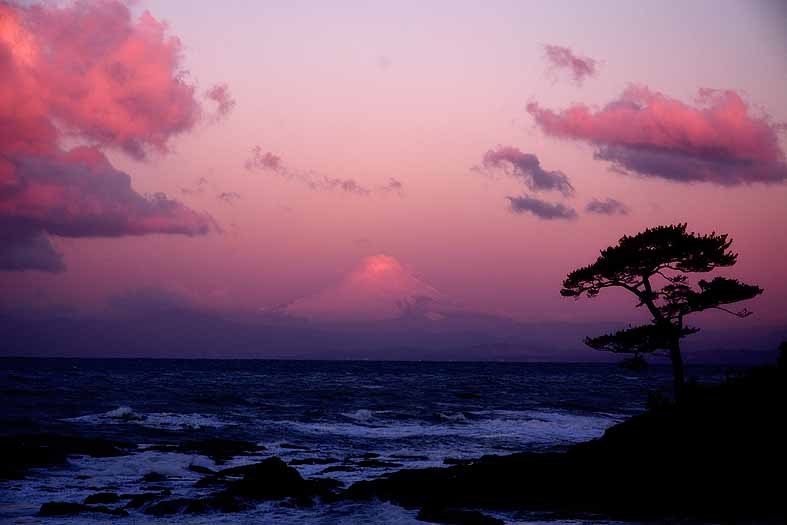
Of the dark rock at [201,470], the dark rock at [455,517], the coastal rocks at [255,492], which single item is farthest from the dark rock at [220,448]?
the dark rock at [455,517]

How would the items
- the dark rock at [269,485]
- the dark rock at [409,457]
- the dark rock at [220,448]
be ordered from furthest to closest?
the dark rock at [220,448] < the dark rock at [409,457] < the dark rock at [269,485]

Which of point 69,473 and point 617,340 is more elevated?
point 617,340

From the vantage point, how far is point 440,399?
68312 millimetres

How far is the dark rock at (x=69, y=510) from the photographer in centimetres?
1770

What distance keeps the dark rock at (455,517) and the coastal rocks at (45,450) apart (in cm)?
1416

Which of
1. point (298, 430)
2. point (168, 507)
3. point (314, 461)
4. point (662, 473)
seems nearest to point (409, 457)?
point (314, 461)

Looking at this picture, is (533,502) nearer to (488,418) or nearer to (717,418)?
(717,418)

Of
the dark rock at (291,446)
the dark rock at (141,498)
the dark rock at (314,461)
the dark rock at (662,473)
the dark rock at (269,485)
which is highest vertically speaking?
the dark rock at (662,473)

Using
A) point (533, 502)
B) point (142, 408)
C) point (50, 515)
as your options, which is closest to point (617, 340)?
point (533, 502)

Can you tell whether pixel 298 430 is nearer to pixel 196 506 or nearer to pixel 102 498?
pixel 102 498

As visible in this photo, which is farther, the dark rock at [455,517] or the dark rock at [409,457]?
the dark rock at [409,457]

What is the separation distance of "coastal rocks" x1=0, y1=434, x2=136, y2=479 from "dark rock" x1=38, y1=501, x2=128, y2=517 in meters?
5.96

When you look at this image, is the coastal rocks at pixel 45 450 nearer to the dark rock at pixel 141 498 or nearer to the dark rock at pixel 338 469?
the dark rock at pixel 141 498

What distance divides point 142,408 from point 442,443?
1031 inches
